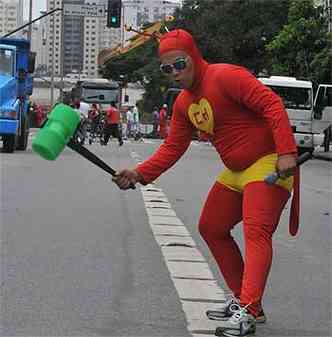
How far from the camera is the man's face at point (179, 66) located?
5117 mm

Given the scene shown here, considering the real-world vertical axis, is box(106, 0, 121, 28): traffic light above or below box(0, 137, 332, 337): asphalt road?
above

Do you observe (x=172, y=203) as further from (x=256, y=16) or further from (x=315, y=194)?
(x=256, y=16)

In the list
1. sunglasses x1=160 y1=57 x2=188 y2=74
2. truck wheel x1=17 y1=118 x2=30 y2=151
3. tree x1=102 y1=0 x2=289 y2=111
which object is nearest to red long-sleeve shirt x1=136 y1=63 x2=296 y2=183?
sunglasses x1=160 y1=57 x2=188 y2=74

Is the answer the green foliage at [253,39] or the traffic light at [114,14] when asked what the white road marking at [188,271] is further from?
the traffic light at [114,14]

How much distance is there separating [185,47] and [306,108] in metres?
23.0

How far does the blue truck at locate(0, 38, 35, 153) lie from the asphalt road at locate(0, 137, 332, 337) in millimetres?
7470

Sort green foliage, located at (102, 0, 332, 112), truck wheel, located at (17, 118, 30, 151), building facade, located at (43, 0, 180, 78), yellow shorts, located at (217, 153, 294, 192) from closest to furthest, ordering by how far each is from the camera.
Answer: yellow shorts, located at (217, 153, 294, 192)
truck wheel, located at (17, 118, 30, 151)
green foliage, located at (102, 0, 332, 112)
building facade, located at (43, 0, 180, 78)

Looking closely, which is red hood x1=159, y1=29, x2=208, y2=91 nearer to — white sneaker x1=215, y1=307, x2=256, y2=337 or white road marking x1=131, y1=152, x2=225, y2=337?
white sneaker x1=215, y1=307, x2=256, y2=337

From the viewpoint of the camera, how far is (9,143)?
21719 millimetres

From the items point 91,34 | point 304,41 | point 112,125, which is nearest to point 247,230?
point 112,125

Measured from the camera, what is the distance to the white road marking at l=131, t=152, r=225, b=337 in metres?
5.56

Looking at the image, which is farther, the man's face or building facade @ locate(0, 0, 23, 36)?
building facade @ locate(0, 0, 23, 36)

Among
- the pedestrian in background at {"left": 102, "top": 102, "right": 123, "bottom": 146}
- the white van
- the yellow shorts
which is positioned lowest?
the pedestrian in background at {"left": 102, "top": 102, "right": 123, "bottom": 146}

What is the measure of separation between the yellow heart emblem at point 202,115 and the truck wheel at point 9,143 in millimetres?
16481
